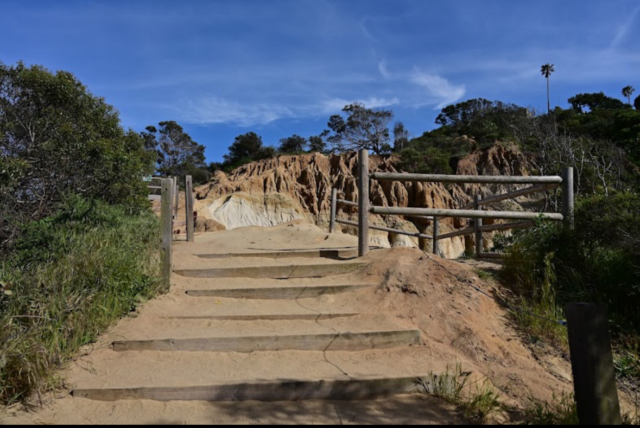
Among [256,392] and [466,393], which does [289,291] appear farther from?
[466,393]

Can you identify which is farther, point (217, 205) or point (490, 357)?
point (217, 205)

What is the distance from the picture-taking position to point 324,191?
88.9 ft

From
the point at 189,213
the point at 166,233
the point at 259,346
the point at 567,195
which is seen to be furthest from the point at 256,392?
the point at 189,213

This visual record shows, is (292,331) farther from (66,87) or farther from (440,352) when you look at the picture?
(66,87)

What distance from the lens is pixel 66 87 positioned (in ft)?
31.8

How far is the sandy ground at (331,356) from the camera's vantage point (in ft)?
10.0

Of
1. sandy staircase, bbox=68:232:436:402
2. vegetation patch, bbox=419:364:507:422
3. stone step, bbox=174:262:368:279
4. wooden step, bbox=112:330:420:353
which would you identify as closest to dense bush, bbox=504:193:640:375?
vegetation patch, bbox=419:364:507:422

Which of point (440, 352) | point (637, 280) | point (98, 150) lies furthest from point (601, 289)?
point (98, 150)

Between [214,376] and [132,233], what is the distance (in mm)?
3684

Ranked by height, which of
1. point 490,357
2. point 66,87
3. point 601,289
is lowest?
point 490,357

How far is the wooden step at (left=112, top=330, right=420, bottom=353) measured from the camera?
3973mm

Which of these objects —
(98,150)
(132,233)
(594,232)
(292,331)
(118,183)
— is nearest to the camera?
(292,331)

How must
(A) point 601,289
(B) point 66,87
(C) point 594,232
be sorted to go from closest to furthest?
(A) point 601,289 → (C) point 594,232 → (B) point 66,87

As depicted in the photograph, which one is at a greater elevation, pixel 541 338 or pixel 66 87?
pixel 66 87
